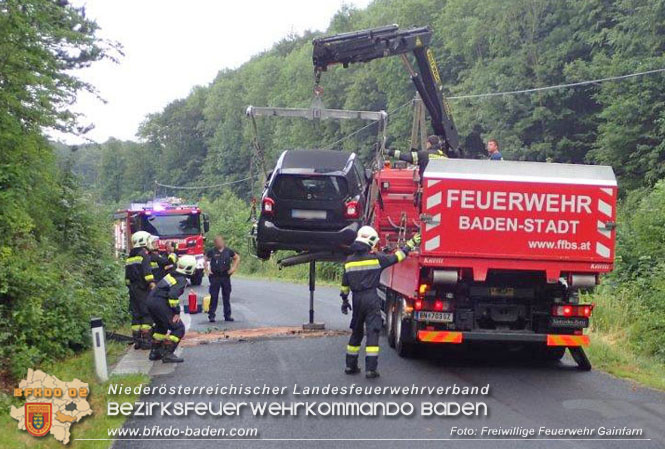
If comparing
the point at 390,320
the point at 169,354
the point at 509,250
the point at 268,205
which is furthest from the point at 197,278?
the point at 509,250

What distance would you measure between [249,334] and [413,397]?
251 inches

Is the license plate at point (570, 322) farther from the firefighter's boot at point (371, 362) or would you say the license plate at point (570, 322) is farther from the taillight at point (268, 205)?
the taillight at point (268, 205)

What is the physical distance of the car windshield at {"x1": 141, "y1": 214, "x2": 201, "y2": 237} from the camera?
32.7 meters

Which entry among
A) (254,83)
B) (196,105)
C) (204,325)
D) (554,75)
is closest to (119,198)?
(196,105)

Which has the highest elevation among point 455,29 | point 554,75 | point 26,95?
point 455,29

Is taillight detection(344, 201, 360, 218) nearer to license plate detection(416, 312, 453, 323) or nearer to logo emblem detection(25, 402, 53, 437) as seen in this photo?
license plate detection(416, 312, 453, 323)

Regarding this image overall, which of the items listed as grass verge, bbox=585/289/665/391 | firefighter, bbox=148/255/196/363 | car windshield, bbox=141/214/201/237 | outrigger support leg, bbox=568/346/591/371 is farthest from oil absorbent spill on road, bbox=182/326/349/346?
car windshield, bbox=141/214/201/237

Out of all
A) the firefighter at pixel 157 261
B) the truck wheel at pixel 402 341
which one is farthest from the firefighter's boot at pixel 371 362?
the firefighter at pixel 157 261

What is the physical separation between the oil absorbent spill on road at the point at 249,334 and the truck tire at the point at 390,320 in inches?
51.3

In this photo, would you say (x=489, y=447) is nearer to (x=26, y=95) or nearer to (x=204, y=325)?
(x=26, y=95)

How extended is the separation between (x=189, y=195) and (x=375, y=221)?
9700 centimetres

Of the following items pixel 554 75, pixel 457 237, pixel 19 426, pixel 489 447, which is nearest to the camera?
pixel 489 447

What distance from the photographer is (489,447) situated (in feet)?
25.4

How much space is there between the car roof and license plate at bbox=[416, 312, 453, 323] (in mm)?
4242
